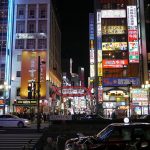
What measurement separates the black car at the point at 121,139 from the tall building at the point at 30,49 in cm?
6000

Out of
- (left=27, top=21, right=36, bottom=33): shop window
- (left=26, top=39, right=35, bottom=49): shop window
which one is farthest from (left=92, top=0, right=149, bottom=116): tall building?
(left=27, top=21, right=36, bottom=33): shop window

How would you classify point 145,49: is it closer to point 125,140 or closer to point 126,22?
point 126,22

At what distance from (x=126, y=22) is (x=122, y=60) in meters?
8.84

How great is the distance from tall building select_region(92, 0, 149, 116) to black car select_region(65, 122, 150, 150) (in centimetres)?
5839

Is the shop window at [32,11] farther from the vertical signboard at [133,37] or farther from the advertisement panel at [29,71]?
the vertical signboard at [133,37]

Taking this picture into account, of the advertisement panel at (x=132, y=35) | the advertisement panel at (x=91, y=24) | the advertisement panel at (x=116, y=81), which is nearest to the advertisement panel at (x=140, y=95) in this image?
the advertisement panel at (x=132, y=35)

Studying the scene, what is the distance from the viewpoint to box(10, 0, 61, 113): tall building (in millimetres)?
73688

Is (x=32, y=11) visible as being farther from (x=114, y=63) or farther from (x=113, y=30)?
(x=114, y=63)

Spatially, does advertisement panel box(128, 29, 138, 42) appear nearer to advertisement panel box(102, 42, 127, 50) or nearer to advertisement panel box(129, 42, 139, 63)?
advertisement panel box(129, 42, 139, 63)

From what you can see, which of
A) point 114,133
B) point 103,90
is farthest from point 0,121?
point 103,90

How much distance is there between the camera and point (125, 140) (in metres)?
10.4

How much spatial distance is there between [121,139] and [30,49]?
6856 centimetres

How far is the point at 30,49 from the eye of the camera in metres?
77.4

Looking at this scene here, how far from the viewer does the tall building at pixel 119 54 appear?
226 ft
